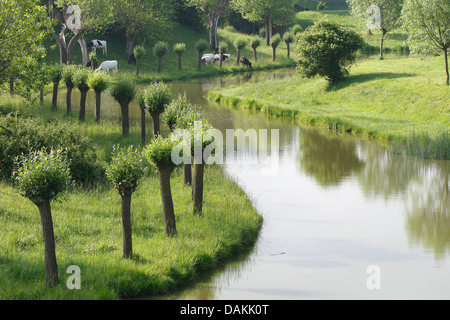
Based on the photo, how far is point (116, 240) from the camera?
42.3 feet

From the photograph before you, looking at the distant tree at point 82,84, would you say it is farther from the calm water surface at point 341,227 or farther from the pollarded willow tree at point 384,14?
the pollarded willow tree at point 384,14

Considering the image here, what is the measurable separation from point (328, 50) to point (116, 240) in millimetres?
26193

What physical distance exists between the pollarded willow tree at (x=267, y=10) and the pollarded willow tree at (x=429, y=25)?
127ft

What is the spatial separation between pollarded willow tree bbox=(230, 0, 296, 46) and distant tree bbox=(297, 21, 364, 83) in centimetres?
3290

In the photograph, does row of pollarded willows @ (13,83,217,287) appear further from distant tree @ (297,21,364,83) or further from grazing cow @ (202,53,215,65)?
grazing cow @ (202,53,215,65)

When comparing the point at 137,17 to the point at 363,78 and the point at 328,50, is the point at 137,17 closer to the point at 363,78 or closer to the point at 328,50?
the point at 328,50

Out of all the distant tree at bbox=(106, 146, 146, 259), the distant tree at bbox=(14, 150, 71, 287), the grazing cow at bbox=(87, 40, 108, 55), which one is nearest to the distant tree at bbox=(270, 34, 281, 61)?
the grazing cow at bbox=(87, 40, 108, 55)

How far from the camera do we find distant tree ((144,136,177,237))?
12844mm

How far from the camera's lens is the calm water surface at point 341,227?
11930mm

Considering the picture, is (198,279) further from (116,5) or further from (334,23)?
(116,5)

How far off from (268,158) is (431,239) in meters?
9.94

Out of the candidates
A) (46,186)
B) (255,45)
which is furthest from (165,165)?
(255,45)

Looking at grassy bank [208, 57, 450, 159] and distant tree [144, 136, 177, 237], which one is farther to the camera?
grassy bank [208, 57, 450, 159]

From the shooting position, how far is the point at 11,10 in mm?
20766
